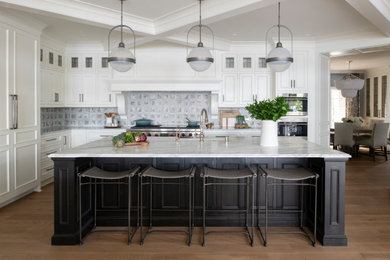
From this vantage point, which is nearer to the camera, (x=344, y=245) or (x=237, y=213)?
(x=344, y=245)

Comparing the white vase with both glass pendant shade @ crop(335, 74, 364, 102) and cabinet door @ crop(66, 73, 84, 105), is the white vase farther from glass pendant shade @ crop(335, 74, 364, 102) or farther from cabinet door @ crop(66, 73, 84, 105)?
glass pendant shade @ crop(335, 74, 364, 102)

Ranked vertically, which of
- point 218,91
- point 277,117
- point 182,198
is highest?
point 218,91

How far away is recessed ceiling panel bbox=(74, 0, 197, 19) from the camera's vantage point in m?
4.23

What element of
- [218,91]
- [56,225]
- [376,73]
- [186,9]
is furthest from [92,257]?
[376,73]

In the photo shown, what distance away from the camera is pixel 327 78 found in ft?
21.9

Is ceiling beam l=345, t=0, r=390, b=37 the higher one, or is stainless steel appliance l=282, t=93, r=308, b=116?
ceiling beam l=345, t=0, r=390, b=37

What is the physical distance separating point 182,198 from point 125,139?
0.93 metres

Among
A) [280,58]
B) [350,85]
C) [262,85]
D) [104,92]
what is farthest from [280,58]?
[350,85]

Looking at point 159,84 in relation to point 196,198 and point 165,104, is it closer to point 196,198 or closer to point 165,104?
point 165,104

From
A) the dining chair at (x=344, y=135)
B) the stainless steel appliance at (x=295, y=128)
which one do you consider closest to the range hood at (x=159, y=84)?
the stainless steel appliance at (x=295, y=128)

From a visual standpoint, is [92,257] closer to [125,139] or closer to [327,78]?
[125,139]

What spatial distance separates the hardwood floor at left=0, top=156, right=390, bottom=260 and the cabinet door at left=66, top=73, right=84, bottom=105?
2.91 metres

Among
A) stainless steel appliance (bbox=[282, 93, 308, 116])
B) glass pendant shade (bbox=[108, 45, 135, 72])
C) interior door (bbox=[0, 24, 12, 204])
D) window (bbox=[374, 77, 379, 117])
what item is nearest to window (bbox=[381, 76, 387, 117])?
window (bbox=[374, 77, 379, 117])

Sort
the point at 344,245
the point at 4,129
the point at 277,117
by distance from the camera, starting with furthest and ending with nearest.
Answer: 1. the point at 4,129
2. the point at 277,117
3. the point at 344,245
